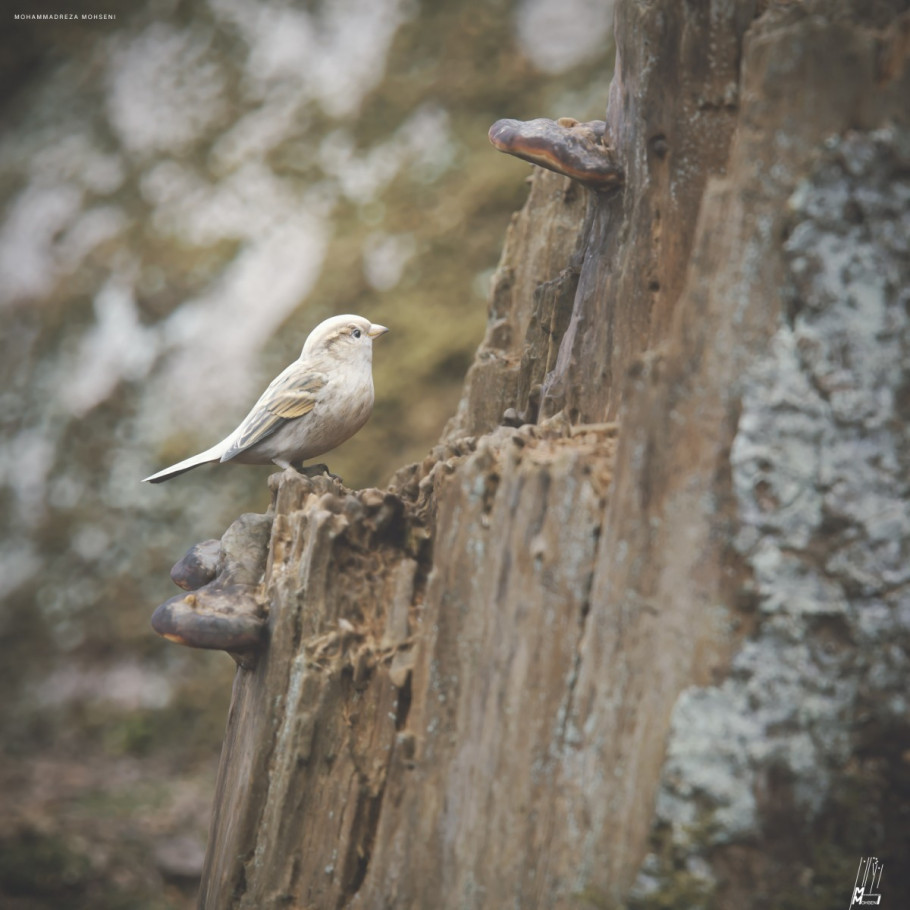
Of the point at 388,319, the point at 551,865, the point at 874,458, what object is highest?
the point at 388,319

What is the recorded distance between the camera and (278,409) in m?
4.00

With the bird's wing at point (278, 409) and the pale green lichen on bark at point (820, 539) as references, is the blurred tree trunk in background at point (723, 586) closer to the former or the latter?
the pale green lichen on bark at point (820, 539)

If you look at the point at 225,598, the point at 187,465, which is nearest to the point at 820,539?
the point at 225,598

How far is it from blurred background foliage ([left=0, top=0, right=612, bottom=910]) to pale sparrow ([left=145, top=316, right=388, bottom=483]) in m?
2.86

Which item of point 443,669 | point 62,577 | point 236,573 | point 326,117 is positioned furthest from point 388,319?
point 443,669

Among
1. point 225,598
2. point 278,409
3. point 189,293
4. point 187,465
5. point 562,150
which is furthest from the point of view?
point 189,293

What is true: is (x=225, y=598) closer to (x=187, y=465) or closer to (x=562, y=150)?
(x=187, y=465)

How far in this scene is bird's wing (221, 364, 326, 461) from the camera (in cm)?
399

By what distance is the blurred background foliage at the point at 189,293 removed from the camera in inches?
281

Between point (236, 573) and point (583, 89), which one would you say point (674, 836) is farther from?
point (583, 89)

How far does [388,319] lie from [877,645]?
5.46m

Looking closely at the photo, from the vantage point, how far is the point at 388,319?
7.34m

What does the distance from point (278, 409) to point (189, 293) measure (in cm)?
423
